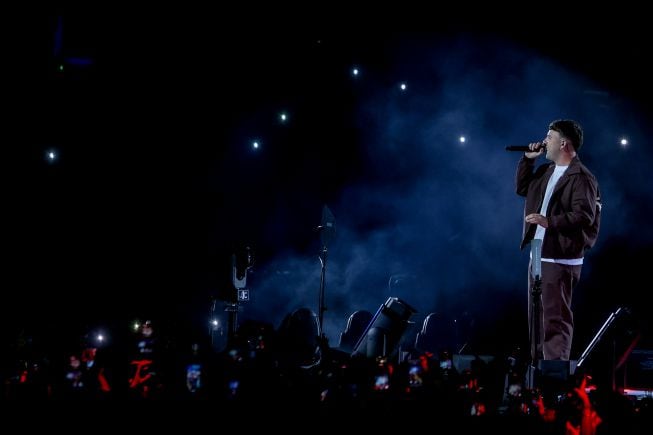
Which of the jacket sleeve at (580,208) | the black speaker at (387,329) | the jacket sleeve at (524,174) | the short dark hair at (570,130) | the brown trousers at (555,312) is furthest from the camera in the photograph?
the black speaker at (387,329)

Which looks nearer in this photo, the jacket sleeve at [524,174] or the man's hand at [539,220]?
the man's hand at [539,220]

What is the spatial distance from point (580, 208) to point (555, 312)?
3.05 feet

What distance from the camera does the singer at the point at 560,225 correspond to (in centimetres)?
460

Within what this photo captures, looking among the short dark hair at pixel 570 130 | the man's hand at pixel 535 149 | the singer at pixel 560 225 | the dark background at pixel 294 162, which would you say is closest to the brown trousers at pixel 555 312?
the singer at pixel 560 225

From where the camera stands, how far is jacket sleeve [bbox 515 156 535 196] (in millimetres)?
5199

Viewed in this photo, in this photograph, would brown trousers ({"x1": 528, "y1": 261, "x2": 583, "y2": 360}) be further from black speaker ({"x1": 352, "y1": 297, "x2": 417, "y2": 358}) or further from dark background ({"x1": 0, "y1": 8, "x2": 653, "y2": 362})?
dark background ({"x1": 0, "y1": 8, "x2": 653, "y2": 362})

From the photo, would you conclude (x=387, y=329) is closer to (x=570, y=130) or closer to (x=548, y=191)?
(x=548, y=191)

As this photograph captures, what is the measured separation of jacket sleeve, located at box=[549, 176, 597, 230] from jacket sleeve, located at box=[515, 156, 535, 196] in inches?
19.1

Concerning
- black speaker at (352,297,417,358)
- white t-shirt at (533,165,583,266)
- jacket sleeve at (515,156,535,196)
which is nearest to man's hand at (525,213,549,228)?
white t-shirt at (533,165,583,266)

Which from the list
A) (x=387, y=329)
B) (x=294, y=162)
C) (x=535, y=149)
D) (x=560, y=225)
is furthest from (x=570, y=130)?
(x=294, y=162)

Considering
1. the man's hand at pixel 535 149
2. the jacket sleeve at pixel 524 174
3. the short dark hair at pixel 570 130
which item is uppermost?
the short dark hair at pixel 570 130

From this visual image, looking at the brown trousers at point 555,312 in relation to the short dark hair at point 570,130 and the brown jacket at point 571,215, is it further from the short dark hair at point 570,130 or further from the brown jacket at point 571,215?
the short dark hair at point 570,130

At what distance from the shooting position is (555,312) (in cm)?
461

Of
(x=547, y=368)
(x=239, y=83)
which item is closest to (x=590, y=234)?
(x=547, y=368)
